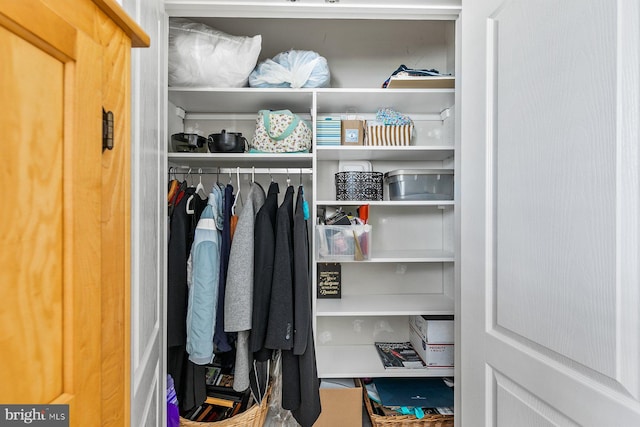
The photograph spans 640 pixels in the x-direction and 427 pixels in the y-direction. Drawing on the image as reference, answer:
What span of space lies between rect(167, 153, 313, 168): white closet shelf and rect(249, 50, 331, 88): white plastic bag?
368mm

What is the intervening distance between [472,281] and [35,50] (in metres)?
1.21

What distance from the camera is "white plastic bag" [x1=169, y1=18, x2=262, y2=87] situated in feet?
5.20

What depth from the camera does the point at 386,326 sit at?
2080mm

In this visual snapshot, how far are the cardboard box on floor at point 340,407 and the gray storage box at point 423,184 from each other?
1.05 meters

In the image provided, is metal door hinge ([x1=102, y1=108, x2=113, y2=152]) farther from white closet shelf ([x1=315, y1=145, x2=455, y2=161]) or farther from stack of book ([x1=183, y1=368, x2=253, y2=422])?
stack of book ([x1=183, y1=368, x2=253, y2=422])

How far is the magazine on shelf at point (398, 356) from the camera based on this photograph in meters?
1.74

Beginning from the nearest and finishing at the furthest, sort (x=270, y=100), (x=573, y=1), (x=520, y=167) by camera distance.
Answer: (x=573, y=1)
(x=520, y=167)
(x=270, y=100)

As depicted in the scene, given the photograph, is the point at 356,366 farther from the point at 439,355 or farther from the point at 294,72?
the point at 294,72

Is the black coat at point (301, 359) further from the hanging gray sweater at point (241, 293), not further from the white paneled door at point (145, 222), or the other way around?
the white paneled door at point (145, 222)

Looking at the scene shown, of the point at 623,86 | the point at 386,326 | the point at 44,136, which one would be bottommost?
the point at 386,326

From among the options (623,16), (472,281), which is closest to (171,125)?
(472,281)

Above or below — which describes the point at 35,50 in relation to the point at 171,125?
below

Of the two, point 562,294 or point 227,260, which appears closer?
point 562,294

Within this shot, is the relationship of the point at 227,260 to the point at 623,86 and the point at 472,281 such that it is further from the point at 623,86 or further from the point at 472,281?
the point at 623,86
